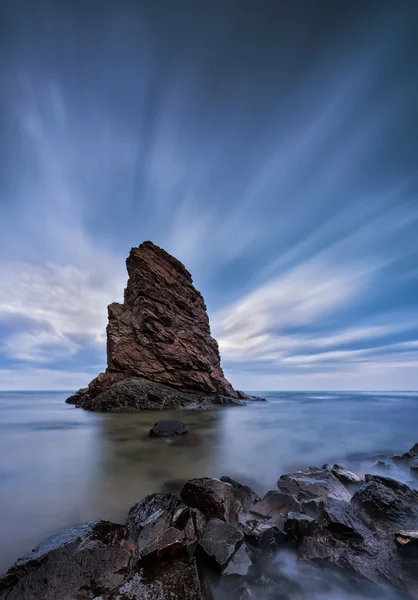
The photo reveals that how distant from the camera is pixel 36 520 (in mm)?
4512

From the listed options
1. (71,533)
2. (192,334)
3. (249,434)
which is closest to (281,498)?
(71,533)

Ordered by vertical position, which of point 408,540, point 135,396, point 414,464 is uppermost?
point 135,396

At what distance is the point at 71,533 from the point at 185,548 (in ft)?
5.14

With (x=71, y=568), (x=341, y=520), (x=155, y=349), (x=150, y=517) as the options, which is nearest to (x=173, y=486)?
(x=150, y=517)

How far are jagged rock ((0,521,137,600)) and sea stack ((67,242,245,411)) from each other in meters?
21.4

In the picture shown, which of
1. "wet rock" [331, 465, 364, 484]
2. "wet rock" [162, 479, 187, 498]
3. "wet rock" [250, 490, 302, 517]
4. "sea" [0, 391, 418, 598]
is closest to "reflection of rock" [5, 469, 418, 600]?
"wet rock" [250, 490, 302, 517]

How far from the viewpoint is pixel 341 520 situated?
3.83 meters

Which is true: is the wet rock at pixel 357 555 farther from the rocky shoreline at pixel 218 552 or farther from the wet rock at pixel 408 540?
the wet rock at pixel 408 540

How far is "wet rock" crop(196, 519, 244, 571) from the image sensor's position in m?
3.15

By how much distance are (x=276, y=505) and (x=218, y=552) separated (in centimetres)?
199

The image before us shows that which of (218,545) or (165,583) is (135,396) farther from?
(165,583)

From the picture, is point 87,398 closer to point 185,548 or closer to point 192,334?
point 192,334

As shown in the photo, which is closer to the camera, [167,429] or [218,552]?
[218,552]

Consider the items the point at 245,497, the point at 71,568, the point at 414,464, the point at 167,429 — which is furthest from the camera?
the point at 167,429
